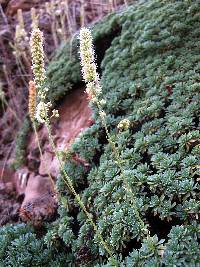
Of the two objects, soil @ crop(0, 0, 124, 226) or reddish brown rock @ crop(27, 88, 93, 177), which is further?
reddish brown rock @ crop(27, 88, 93, 177)

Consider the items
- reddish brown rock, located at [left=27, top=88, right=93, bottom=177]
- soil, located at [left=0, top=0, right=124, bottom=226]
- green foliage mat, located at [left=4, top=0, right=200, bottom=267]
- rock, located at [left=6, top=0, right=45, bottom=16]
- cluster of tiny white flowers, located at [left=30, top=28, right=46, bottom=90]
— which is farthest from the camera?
rock, located at [left=6, top=0, right=45, bottom=16]

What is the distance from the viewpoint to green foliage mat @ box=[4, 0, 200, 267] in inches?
131

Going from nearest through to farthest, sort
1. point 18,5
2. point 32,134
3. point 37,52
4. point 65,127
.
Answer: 1. point 37,52
2. point 65,127
3. point 32,134
4. point 18,5

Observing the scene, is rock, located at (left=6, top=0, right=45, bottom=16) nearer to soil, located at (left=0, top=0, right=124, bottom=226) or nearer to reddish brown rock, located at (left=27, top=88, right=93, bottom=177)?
soil, located at (left=0, top=0, right=124, bottom=226)

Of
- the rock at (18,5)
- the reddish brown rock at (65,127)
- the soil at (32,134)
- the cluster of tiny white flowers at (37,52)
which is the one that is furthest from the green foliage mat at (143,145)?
the rock at (18,5)

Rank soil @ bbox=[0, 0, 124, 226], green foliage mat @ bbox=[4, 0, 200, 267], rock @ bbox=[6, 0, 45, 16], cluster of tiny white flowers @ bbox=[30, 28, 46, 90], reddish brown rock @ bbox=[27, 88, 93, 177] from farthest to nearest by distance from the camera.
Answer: rock @ bbox=[6, 0, 45, 16] → reddish brown rock @ bbox=[27, 88, 93, 177] → soil @ bbox=[0, 0, 124, 226] → green foliage mat @ bbox=[4, 0, 200, 267] → cluster of tiny white flowers @ bbox=[30, 28, 46, 90]

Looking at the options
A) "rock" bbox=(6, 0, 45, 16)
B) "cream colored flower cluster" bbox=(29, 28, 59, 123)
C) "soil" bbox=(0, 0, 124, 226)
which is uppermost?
"cream colored flower cluster" bbox=(29, 28, 59, 123)

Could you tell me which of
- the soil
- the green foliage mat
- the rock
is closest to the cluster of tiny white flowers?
the green foliage mat

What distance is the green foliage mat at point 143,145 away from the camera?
3340 millimetres

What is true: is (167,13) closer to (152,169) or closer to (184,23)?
(184,23)

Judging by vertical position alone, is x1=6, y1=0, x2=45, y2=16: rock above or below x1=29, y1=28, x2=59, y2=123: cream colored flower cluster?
below

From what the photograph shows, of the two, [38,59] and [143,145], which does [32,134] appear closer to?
[143,145]

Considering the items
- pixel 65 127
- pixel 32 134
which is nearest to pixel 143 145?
pixel 65 127

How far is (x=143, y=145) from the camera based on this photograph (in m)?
4.06
